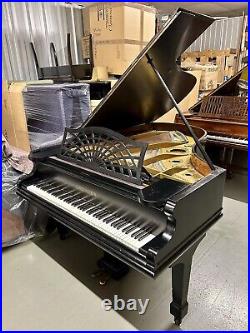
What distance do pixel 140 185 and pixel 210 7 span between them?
22.2ft

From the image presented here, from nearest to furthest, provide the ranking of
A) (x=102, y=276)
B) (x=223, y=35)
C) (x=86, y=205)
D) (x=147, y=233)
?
(x=147, y=233) < (x=86, y=205) < (x=102, y=276) < (x=223, y=35)

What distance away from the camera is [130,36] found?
3242 millimetres

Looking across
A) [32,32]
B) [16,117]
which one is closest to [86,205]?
[16,117]

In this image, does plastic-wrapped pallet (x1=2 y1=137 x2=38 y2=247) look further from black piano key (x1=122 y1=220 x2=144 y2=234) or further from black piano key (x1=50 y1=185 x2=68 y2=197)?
black piano key (x1=122 y1=220 x2=144 y2=234)

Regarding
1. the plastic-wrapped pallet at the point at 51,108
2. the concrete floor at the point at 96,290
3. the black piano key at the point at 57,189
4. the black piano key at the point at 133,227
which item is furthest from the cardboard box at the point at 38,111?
the black piano key at the point at 133,227

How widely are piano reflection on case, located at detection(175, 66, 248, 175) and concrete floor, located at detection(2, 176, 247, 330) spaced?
125 centimetres

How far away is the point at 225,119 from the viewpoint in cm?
337

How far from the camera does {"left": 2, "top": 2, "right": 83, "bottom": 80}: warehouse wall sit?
10.2 ft

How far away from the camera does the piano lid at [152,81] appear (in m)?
1.56

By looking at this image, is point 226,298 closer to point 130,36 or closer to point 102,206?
point 102,206

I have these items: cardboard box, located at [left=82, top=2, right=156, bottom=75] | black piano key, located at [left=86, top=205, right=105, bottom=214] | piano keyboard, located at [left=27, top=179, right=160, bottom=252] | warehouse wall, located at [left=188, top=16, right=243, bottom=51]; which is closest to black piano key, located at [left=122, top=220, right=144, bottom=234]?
piano keyboard, located at [left=27, top=179, right=160, bottom=252]

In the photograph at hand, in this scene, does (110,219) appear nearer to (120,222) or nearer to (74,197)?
(120,222)

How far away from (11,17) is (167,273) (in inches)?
134

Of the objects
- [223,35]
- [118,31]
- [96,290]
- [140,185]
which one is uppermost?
[223,35]
